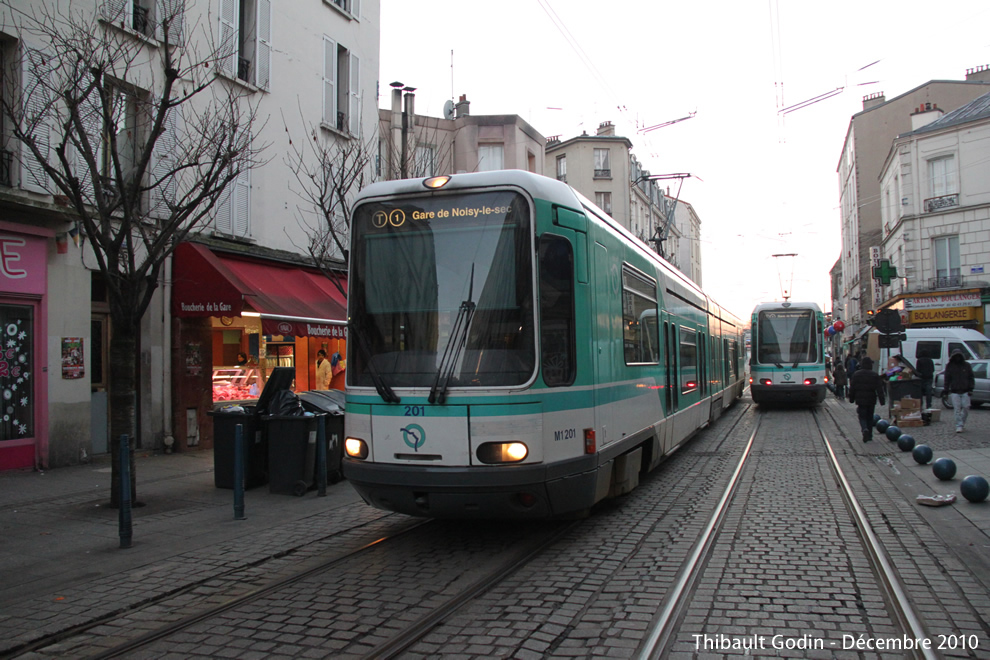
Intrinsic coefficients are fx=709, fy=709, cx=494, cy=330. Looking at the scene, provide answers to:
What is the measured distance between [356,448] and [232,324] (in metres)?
9.19

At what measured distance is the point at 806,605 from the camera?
475cm

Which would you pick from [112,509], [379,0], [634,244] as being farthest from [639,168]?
[112,509]

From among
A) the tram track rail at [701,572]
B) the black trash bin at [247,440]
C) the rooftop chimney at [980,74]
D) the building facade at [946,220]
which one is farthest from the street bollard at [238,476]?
the rooftop chimney at [980,74]

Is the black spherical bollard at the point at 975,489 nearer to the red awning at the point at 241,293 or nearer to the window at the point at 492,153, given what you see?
the red awning at the point at 241,293

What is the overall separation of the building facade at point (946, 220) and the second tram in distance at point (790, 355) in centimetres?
1237

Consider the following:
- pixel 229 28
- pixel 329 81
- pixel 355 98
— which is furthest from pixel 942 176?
pixel 229 28

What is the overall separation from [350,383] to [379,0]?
659 inches

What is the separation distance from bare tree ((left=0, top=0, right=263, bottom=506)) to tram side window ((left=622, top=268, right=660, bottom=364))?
4.91m

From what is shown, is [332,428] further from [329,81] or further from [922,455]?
[329,81]

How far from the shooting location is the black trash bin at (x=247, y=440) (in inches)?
373

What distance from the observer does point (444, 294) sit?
5.85 m

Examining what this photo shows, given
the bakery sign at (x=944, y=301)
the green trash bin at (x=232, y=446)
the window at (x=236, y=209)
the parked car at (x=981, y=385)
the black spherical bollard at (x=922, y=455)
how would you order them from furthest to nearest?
1. the bakery sign at (x=944, y=301)
2. the parked car at (x=981, y=385)
3. the window at (x=236, y=209)
4. the black spherical bollard at (x=922, y=455)
5. the green trash bin at (x=232, y=446)

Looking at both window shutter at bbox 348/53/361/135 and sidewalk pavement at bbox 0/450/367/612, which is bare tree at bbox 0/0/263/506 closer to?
sidewalk pavement at bbox 0/450/367/612

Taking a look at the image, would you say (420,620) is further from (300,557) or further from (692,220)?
(692,220)
